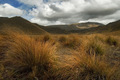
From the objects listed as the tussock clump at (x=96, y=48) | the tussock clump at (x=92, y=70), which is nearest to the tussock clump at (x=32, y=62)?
the tussock clump at (x=92, y=70)

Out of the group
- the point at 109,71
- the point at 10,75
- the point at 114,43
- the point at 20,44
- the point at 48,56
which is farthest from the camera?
the point at 114,43

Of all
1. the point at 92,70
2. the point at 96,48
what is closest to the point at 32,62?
the point at 92,70

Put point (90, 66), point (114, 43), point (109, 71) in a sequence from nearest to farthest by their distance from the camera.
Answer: point (109, 71), point (90, 66), point (114, 43)

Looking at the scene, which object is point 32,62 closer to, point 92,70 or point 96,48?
point 92,70

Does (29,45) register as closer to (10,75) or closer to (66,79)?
(10,75)

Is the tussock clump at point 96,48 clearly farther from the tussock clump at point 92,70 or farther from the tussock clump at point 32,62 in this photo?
the tussock clump at point 32,62

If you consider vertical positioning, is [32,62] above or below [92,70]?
above

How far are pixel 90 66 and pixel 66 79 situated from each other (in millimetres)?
465

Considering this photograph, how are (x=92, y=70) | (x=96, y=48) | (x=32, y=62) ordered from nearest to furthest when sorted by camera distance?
(x=92, y=70)
(x=32, y=62)
(x=96, y=48)

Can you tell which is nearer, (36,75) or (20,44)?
(36,75)

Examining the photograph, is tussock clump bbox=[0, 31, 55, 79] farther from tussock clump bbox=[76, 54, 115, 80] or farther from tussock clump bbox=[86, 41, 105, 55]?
tussock clump bbox=[86, 41, 105, 55]

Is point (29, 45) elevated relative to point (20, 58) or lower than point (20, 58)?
elevated

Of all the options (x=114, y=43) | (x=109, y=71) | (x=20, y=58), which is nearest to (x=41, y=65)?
(x=20, y=58)

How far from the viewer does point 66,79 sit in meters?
1.68
